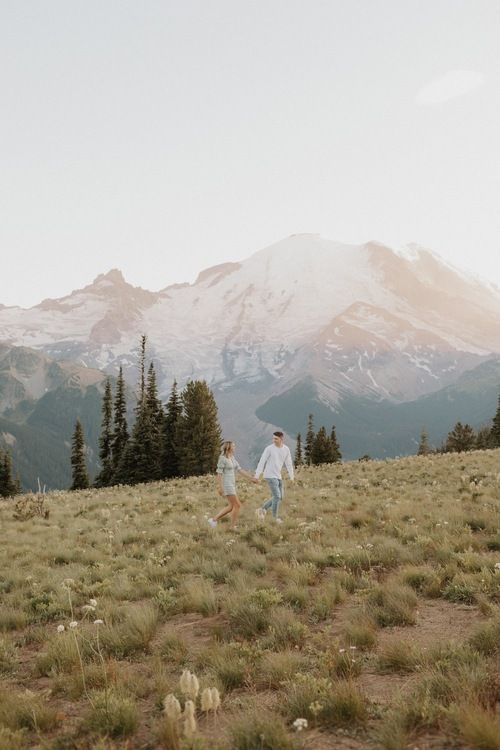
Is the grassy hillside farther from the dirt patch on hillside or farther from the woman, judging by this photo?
the woman

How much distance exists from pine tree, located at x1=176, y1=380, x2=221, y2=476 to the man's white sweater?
166 feet

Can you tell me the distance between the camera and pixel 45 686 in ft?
22.6

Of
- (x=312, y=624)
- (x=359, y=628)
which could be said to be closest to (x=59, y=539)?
(x=312, y=624)

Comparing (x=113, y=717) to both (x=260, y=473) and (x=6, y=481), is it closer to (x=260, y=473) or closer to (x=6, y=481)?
(x=260, y=473)

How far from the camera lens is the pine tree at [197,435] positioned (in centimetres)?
6775

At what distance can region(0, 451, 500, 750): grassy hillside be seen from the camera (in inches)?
207

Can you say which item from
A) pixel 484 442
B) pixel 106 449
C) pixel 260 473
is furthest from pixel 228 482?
pixel 484 442

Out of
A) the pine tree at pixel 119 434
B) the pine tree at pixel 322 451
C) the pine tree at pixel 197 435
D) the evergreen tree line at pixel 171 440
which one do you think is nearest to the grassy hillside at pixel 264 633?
the pine tree at pixel 197 435

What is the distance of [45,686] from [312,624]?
3.85m

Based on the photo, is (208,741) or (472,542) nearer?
(208,741)

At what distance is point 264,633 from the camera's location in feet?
26.1

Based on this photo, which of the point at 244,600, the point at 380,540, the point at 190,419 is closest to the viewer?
the point at 244,600

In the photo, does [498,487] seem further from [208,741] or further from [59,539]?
[208,741]

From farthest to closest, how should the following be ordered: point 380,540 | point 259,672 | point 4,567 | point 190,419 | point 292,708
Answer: point 190,419
point 4,567
point 380,540
point 259,672
point 292,708
